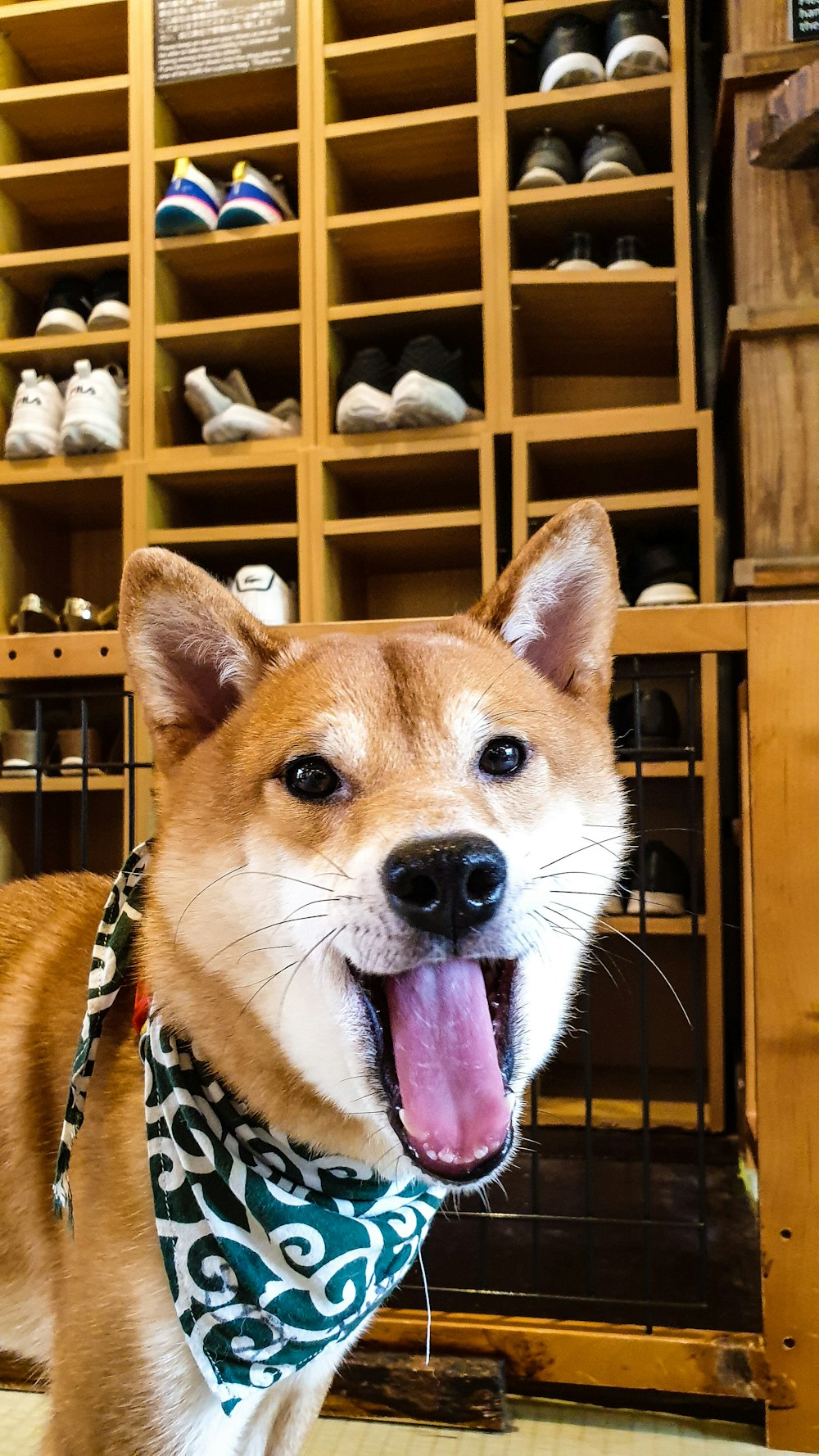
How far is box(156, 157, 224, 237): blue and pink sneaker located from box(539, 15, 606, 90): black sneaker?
761mm

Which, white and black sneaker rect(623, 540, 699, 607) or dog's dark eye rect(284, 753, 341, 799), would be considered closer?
dog's dark eye rect(284, 753, 341, 799)

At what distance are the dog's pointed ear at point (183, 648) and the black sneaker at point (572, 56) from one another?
1676 millimetres

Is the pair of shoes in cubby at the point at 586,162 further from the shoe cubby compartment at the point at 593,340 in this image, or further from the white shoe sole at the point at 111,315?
the white shoe sole at the point at 111,315

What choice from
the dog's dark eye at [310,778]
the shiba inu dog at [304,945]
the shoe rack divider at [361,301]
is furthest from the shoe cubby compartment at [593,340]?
the dog's dark eye at [310,778]

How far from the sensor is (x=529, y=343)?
6.88 ft

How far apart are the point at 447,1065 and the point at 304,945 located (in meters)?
0.13

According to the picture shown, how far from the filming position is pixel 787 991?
1.01 meters

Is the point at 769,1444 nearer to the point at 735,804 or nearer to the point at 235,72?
the point at 735,804

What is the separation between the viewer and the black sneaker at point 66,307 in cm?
213

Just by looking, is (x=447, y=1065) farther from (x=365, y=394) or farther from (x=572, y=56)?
(x=572, y=56)

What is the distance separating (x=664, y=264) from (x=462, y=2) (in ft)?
2.41

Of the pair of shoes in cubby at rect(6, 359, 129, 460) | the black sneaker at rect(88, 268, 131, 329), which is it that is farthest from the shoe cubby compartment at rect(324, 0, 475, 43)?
the pair of shoes in cubby at rect(6, 359, 129, 460)

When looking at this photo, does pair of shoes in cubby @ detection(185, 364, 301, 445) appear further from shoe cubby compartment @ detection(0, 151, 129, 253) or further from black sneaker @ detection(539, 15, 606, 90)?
black sneaker @ detection(539, 15, 606, 90)

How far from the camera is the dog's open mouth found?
2.10ft
